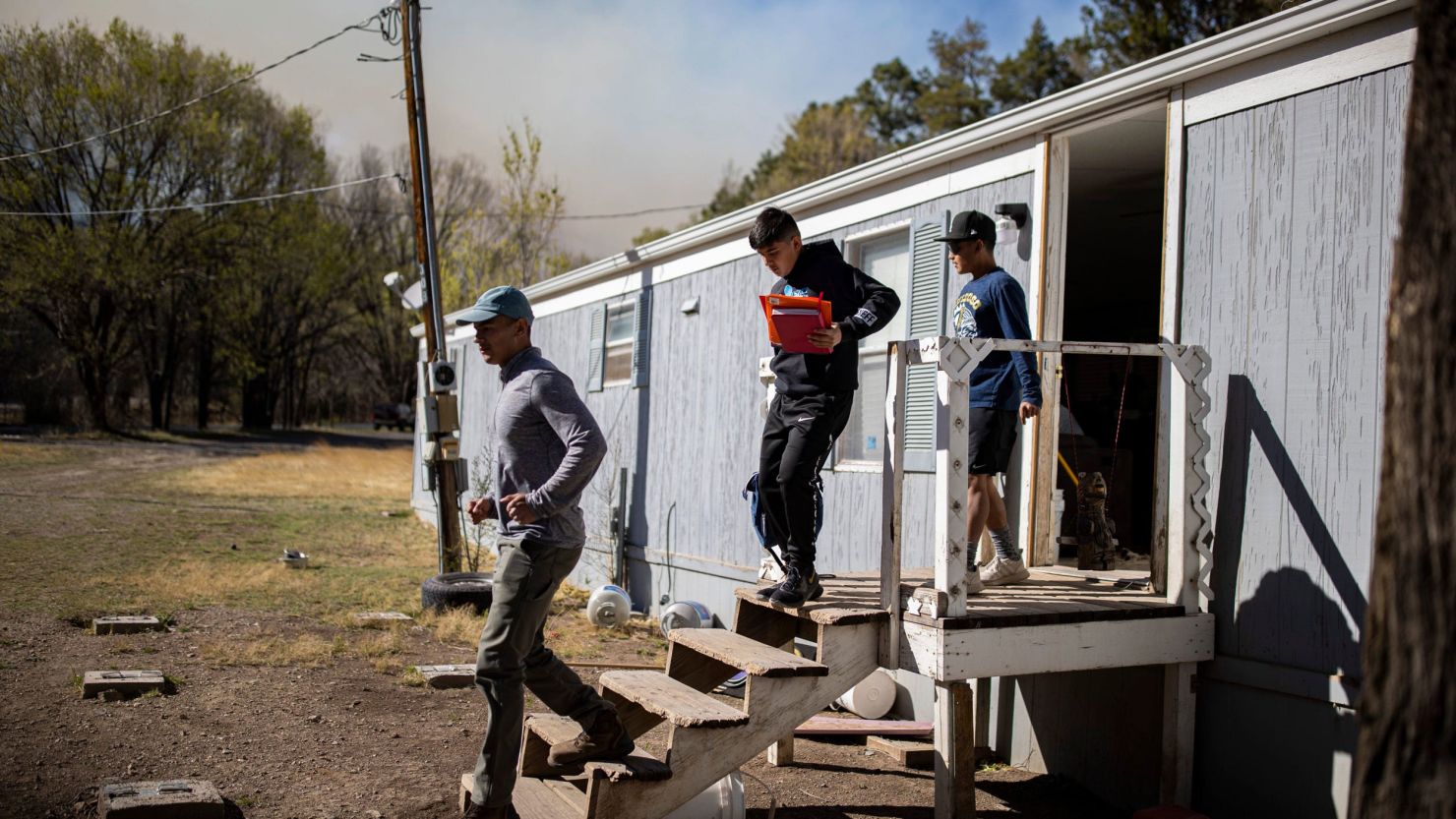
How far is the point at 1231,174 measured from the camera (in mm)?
4758

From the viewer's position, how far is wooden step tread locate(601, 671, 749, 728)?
12.6ft

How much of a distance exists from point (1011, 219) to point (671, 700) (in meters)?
3.13

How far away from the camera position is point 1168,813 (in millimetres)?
4316

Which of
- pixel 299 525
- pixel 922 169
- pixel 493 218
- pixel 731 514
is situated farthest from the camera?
pixel 493 218

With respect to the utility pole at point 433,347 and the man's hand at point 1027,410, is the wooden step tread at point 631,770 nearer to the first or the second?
the man's hand at point 1027,410

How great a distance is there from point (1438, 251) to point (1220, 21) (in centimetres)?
1867

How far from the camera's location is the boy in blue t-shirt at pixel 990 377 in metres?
4.64

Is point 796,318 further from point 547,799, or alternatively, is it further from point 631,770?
point 547,799

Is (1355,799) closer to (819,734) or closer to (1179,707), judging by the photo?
(1179,707)

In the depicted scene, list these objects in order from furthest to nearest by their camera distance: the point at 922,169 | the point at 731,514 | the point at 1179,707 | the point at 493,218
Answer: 1. the point at 493,218
2. the point at 731,514
3. the point at 922,169
4. the point at 1179,707

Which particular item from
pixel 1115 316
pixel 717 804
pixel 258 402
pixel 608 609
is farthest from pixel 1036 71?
pixel 258 402

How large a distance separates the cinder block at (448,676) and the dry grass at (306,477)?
11.9 meters

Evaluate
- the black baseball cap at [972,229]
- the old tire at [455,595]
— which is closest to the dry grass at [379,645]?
the old tire at [455,595]

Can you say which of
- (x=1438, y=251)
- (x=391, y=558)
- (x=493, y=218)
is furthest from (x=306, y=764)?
(x=493, y=218)
